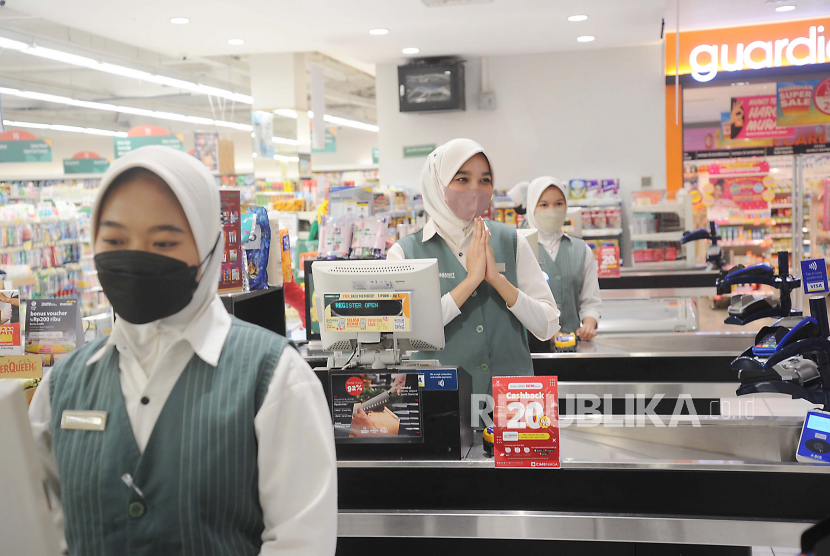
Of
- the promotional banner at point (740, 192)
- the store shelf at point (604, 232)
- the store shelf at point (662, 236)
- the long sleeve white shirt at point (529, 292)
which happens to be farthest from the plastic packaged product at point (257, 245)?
the promotional banner at point (740, 192)

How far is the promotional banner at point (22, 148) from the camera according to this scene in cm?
1306

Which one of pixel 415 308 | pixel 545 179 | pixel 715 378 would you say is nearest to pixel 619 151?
pixel 545 179

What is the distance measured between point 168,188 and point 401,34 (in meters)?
6.95

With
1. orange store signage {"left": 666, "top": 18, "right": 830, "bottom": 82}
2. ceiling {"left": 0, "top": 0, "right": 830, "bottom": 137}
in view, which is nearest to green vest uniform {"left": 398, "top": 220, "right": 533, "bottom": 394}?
ceiling {"left": 0, "top": 0, "right": 830, "bottom": 137}

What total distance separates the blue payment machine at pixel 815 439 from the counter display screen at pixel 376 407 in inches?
44.5

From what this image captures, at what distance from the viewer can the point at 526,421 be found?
201cm

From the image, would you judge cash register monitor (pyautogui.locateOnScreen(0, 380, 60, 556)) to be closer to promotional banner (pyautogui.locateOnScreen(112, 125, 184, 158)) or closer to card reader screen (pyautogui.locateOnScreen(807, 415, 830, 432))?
card reader screen (pyautogui.locateOnScreen(807, 415, 830, 432))

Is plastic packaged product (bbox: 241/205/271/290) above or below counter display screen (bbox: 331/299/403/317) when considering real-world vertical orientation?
above

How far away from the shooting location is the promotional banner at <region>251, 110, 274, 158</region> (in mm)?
9922

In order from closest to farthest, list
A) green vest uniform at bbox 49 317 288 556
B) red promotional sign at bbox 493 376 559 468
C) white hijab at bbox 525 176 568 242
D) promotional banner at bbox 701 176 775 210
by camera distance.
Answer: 1. green vest uniform at bbox 49 317 288 556
2. red promotional sign at bbox 493 376 559 468
3. white hijab at bbox 525 176 568 242
4. promotional banner at bbox 701 176 775 210

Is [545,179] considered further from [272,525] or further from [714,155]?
[714,155]

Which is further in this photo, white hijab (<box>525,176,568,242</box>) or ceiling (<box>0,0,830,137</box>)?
ceiling (<box>0,0,830,137</box>)

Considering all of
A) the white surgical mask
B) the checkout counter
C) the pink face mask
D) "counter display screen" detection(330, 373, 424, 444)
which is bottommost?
the checkout counter

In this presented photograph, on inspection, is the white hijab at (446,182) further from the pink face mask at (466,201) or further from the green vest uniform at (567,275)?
the green vest uniform at (567,275)
